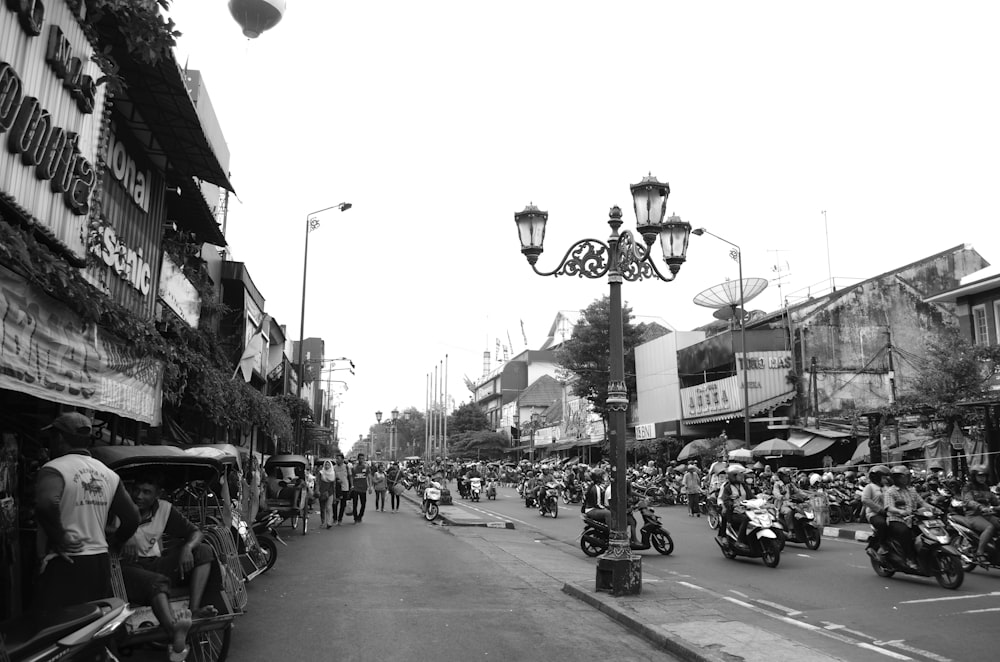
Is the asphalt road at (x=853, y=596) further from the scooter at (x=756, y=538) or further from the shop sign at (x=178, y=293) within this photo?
the shop sign at (x=178, y=293)

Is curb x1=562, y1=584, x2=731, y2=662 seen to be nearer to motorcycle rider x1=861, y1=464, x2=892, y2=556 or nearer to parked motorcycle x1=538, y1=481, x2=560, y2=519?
motorcycle rider x1=861, y1=464, x2=892, y2=556

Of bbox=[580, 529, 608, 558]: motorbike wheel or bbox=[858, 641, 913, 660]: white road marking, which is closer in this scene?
bbox=[858, 641, 913, 660]: white road marking

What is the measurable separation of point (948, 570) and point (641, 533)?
5609 mm

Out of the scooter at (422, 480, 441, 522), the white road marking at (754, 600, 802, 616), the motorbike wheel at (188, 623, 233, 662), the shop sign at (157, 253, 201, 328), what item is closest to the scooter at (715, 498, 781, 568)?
the white road marking at (754, 600, 802, 616)

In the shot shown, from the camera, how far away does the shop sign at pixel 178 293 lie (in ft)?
48.3

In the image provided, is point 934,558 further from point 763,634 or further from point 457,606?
point 457,606

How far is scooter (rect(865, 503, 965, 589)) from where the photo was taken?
10430 millimetres

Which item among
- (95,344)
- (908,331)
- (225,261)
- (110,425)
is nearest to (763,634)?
(95,344)

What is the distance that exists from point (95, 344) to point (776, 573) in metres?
10.4

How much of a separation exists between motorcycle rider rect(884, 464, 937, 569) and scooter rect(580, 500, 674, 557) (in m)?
4.48

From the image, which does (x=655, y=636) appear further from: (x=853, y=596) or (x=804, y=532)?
(x=804, y=532)

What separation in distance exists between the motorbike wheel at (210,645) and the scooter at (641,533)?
917 cm

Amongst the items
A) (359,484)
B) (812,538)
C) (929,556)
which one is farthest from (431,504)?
(929,556)

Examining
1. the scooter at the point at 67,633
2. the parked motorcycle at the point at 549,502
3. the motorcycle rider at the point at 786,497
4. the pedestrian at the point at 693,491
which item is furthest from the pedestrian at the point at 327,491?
the scooter at the point at 67,633
